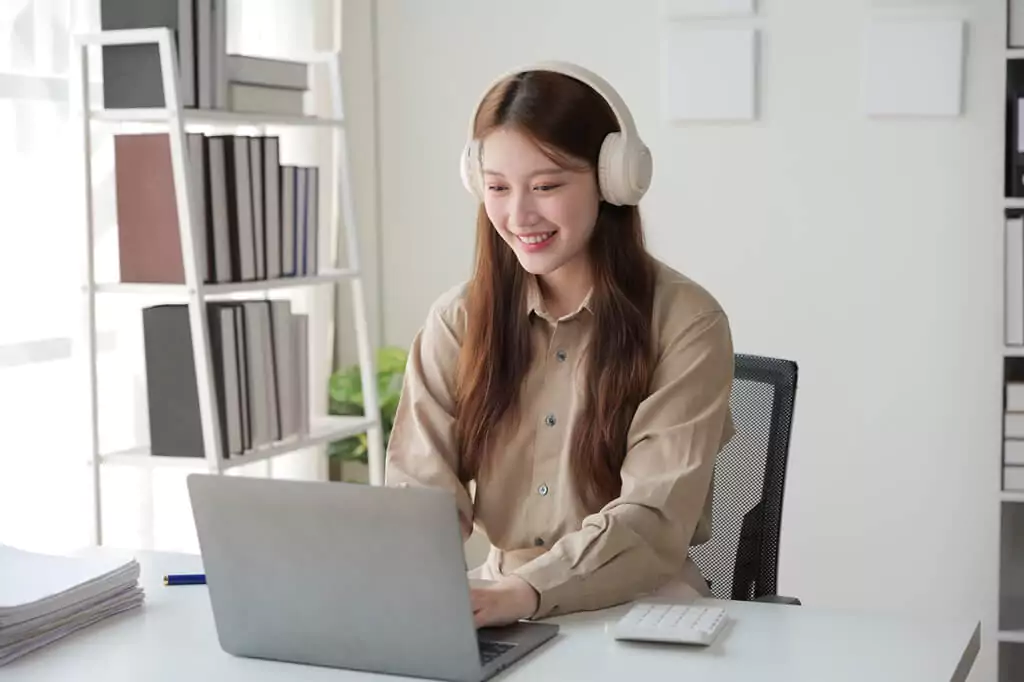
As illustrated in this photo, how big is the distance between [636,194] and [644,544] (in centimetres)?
46

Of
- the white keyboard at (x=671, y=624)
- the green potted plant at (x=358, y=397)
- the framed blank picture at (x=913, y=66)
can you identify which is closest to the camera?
the white keyboard at (x=671, y=624)

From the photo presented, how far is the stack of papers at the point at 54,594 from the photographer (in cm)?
155

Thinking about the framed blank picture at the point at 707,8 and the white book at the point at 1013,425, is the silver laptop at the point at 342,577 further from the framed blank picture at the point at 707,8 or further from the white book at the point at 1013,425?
the framed blank picture at the point at 707,8

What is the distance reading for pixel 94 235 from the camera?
3.01m

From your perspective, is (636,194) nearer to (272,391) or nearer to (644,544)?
(644,544)

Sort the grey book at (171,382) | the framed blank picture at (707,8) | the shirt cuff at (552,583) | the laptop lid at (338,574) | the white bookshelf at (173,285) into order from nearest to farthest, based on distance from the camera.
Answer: the laptop lid at (338,574) < the shirt cuff at (552,583) < the white bookshelf at (173,285) < the grey book at (171,382) < the framed blank picture at (707,8)

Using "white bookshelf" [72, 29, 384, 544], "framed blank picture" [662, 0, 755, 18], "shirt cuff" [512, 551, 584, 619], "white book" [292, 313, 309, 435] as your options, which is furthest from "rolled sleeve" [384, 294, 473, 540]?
"framed blank picture" [662, 0, 755, 18]

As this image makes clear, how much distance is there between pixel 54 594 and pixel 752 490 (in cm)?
100

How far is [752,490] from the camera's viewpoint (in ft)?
6.98

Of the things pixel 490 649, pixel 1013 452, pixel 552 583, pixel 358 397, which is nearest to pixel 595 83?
pixel 552 583

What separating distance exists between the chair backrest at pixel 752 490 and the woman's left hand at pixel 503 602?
1.76 feet

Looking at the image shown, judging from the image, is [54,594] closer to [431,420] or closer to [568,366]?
[431,420]

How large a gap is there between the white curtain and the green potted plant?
53 centimetres

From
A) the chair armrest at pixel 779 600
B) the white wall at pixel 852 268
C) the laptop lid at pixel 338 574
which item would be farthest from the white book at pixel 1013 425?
the laptop lid at pixel 338 574
